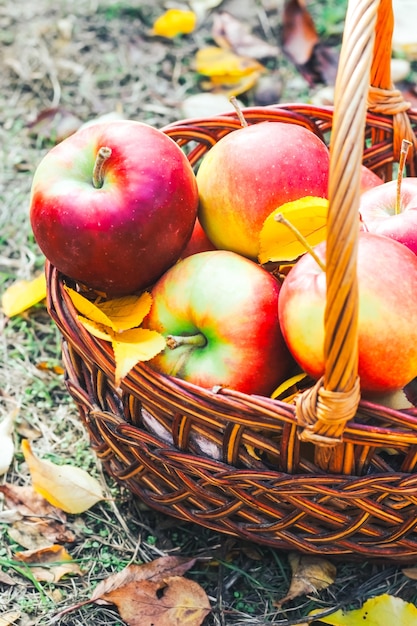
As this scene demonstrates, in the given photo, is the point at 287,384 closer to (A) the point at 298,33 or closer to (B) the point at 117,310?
(B) the point at 117,310

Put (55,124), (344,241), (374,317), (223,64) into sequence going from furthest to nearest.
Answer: (223,64) → (55,124) → (374,317) → (344,241)

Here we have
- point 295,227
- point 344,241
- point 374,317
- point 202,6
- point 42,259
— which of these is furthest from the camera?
point 202,6

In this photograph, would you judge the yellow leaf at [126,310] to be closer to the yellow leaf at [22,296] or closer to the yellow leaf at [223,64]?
the yellow leaf at [22,296]

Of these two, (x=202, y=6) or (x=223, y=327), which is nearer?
(x=223, y=327)

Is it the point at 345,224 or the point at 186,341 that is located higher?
the point at 345,224

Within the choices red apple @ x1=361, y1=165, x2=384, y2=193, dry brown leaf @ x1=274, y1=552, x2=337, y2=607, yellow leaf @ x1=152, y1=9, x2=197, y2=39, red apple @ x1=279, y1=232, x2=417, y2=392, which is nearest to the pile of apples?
red apple @ x1=279, y1=232, x2=417, y2=392

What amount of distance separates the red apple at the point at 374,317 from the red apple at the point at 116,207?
0.56 ft

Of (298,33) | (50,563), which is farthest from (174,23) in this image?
(50,563)

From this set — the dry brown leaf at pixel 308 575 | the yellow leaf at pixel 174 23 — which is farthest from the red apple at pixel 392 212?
the yellow leaf at pixel 174 23

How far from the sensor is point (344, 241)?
0.62 metres

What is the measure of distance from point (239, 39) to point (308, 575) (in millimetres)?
1319

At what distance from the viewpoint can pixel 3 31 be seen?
6.13 ft

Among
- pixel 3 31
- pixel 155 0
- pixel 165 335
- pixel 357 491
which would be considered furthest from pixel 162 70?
pixel 357 491

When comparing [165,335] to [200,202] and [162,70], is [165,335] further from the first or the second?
[162,70]
